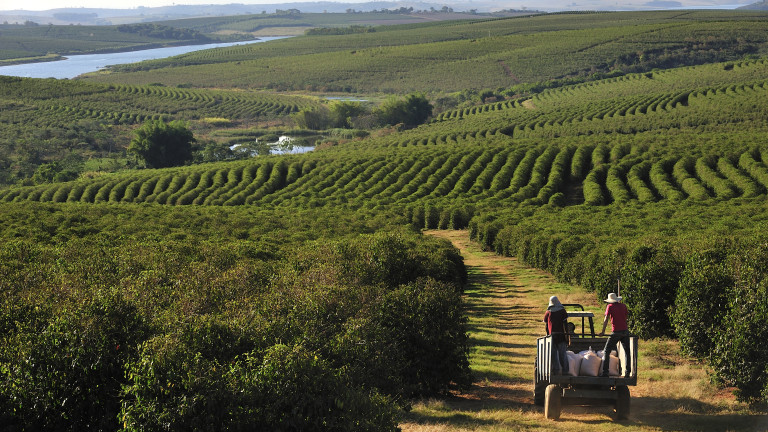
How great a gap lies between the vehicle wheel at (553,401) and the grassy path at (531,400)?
17cm

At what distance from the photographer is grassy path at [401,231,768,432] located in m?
15.4

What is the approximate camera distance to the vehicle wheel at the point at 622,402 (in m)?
15.2

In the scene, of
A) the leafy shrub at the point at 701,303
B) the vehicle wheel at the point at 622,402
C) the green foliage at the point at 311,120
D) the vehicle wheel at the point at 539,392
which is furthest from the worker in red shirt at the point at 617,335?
the green foliage at the point at 311,120

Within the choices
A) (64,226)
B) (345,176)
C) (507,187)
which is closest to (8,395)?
(64,226)

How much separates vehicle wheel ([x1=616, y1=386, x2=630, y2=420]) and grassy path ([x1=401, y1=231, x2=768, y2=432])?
17 cm

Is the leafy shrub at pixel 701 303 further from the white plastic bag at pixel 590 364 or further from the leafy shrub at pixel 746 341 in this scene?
the white plastic bag at pixel 590 364

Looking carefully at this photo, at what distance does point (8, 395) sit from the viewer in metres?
12.4

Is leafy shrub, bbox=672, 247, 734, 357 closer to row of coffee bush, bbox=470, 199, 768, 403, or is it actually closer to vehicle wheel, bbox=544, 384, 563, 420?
row of coffee bush, bbox=470, 199, 768, 403

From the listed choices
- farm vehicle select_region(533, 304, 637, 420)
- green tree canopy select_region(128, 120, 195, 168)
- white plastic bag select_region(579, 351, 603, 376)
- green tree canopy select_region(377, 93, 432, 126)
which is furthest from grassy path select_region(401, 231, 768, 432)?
green tree canopy select_region(377, 93, 432, 126)

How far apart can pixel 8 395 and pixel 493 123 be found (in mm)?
123181

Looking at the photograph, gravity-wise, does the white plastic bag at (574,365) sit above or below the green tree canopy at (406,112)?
above

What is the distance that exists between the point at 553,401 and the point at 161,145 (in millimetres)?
111468

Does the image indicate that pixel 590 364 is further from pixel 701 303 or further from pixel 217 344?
pixel 217 344

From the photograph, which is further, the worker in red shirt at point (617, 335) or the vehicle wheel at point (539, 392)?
the vehicle wheel at point (539, 392)
